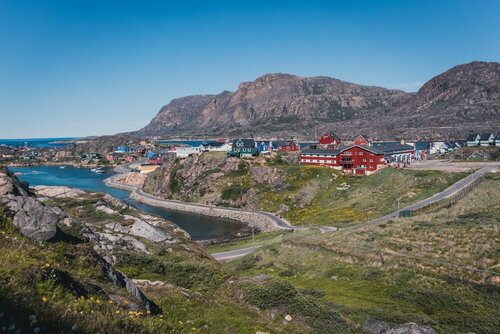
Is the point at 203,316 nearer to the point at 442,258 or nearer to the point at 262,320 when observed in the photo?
the point at 262,320

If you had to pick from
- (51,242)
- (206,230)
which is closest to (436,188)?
(206,230)

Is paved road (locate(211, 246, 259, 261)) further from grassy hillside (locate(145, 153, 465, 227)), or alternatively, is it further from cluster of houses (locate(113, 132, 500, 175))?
cluster of houses (locate(113, 132, 500, 175))

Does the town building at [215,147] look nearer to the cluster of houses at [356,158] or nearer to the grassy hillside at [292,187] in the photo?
the grassy hillside at [292,187]

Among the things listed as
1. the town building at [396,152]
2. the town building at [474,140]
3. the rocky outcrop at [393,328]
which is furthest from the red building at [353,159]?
the rocky outcrop at [393,328]

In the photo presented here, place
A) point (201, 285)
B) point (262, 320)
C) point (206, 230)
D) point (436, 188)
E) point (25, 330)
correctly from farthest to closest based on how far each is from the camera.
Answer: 1. point (206, 230)
2. point (436, 188)
3. point (201, 285)
4. point (262, 320)
5. point (25, 330)

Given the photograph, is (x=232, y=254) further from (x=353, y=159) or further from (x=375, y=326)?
(x=353, y=159)
